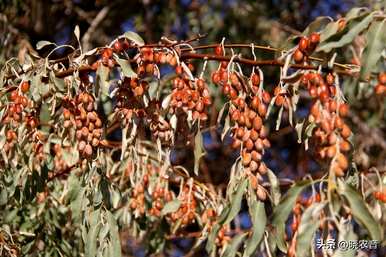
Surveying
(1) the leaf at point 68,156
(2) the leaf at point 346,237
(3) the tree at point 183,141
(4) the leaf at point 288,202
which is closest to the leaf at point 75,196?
(3) the tree at point 183,141

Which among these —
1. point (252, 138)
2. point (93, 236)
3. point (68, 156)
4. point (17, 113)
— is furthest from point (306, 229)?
point (68, 156)

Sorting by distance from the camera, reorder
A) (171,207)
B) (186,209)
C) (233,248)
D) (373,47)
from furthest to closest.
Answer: (186,209), (171,207), (233,248), (373,47)

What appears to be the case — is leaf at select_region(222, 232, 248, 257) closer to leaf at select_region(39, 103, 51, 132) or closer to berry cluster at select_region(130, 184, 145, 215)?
berry cluster at select_region(130, 184, 145, 215)

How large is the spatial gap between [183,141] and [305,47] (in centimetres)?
57

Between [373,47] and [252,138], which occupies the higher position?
[373,47]

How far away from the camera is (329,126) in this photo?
1.29 m

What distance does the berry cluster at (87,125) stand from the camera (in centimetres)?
166

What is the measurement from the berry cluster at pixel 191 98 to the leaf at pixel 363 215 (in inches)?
19.4

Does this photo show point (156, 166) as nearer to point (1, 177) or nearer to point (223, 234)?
point (223, 234)

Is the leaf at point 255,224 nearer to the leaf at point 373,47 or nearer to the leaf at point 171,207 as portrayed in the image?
the leaf at point 373,47

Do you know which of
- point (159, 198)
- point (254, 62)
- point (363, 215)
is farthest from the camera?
point (159, 198)

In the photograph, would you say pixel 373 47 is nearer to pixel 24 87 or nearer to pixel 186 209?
pixel 24 87

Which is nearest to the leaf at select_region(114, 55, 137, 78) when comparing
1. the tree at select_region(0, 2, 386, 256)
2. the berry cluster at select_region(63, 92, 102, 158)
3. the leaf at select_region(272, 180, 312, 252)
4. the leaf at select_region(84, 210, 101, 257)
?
the tree at select_region(0, 2, 386, 256)

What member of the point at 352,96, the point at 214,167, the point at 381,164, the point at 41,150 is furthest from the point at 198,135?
the point at 214,167
